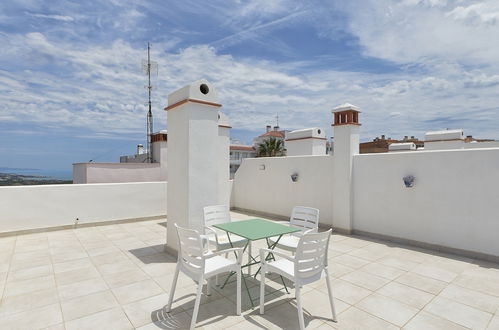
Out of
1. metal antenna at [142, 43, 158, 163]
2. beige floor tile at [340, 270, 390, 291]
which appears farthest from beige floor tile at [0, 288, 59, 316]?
metal antenna at [142, 43, 158, 163]

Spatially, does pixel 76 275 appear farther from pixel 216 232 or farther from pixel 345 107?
pixel 345 107

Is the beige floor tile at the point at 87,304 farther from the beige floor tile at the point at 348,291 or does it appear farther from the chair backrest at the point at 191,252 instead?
the beige floor tile at the point at 348,291

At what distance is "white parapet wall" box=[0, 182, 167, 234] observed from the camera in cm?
658

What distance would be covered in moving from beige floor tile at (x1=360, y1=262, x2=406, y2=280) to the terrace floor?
0.06 feet

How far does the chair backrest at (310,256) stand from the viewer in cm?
260

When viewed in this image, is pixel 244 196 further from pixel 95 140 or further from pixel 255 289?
pixel 95 140

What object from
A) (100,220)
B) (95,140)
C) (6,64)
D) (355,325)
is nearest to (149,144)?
(6,64)

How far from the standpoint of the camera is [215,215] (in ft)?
14.4

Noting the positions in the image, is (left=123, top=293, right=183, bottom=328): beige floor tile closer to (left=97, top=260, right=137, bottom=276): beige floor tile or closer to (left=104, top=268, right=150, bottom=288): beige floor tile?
(left=104, top=268, right=150, bottom=288): beige floor tile

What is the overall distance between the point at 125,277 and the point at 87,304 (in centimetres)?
86

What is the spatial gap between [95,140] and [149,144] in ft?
32.0

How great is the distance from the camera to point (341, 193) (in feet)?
22.8

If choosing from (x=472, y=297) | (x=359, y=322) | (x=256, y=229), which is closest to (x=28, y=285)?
(x=256, y=229)

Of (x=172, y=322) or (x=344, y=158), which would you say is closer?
(x=172, y=322)
